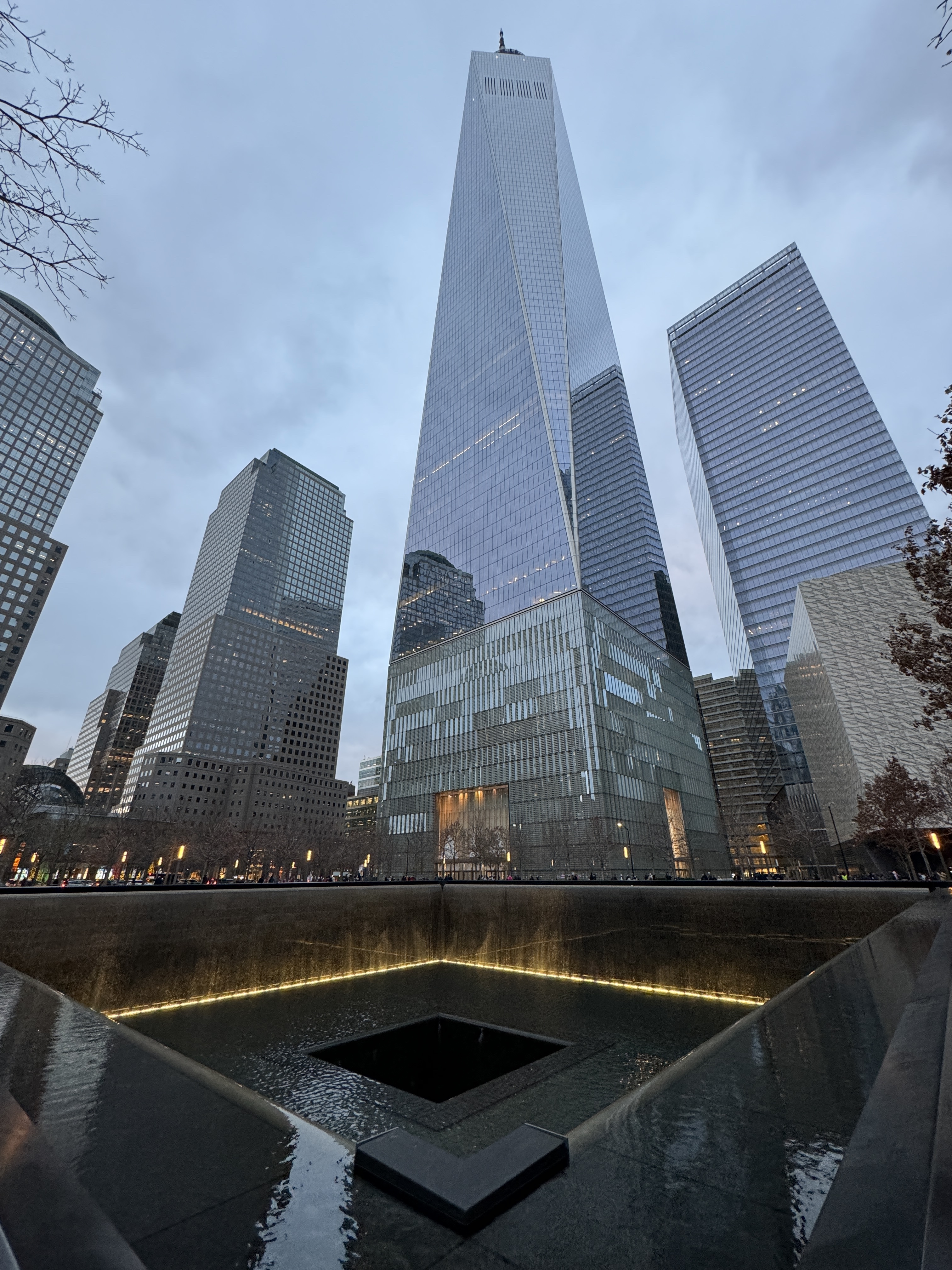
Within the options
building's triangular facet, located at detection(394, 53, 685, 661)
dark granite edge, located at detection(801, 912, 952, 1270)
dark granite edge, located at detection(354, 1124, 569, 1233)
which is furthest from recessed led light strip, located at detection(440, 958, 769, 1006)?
building's triangular facet, located at detection(394, 53, 685, 661)

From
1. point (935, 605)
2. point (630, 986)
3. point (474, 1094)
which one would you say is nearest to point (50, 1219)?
point (474, 1094)

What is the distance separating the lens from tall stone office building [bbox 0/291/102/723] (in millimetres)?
101812

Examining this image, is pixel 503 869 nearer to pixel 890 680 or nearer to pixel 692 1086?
pixel 890 680

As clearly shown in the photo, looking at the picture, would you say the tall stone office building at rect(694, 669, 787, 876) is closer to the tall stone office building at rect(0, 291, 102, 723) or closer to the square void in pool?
the square void in pool

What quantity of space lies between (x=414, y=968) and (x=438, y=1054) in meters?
11.4

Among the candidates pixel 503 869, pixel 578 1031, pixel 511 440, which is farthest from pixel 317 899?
pixel 511 440

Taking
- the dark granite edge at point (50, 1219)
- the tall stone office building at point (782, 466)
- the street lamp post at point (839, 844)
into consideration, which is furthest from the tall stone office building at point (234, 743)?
the dark granite edge at point (50, 1219)

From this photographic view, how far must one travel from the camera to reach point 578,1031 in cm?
1555

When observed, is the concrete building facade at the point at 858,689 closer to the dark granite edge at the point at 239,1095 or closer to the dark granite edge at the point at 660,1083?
the dark granite edge at the point at 660,1083

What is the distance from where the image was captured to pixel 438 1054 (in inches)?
642

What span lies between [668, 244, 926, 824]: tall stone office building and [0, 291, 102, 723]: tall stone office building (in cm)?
13568

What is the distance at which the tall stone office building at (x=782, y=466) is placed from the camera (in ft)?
345

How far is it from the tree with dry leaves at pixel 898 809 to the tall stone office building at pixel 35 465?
Result: 133 m

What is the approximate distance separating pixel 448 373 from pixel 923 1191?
14078 cm
